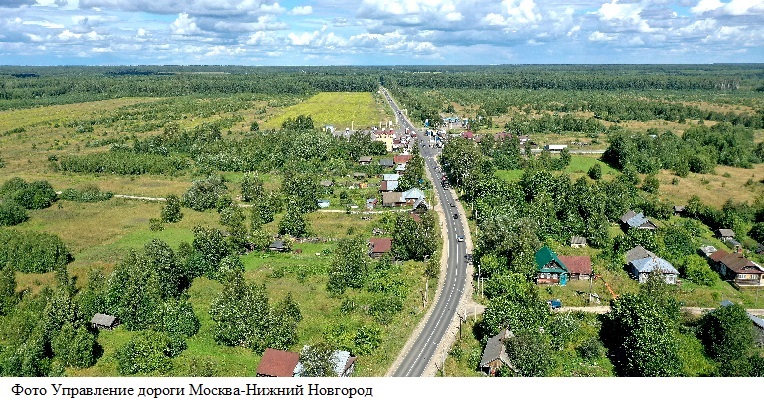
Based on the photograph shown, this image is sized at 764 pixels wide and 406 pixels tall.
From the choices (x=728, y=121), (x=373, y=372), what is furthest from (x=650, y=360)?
(x=728, y=121)

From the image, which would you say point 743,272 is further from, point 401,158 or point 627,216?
point 401,158

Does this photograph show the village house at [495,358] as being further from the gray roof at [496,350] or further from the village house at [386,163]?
the village house at [386,163]

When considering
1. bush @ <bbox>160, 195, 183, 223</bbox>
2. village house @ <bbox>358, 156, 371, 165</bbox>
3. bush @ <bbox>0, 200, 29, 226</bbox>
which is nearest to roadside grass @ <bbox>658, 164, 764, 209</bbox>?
village house @ <bbox>358, 156, 371, 165</bbox>

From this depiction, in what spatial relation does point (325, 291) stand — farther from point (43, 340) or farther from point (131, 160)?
point (131, 160)

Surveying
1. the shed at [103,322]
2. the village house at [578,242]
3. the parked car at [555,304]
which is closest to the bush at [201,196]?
the shed at [103,322]

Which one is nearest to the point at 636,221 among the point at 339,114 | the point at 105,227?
the point at 105,227
